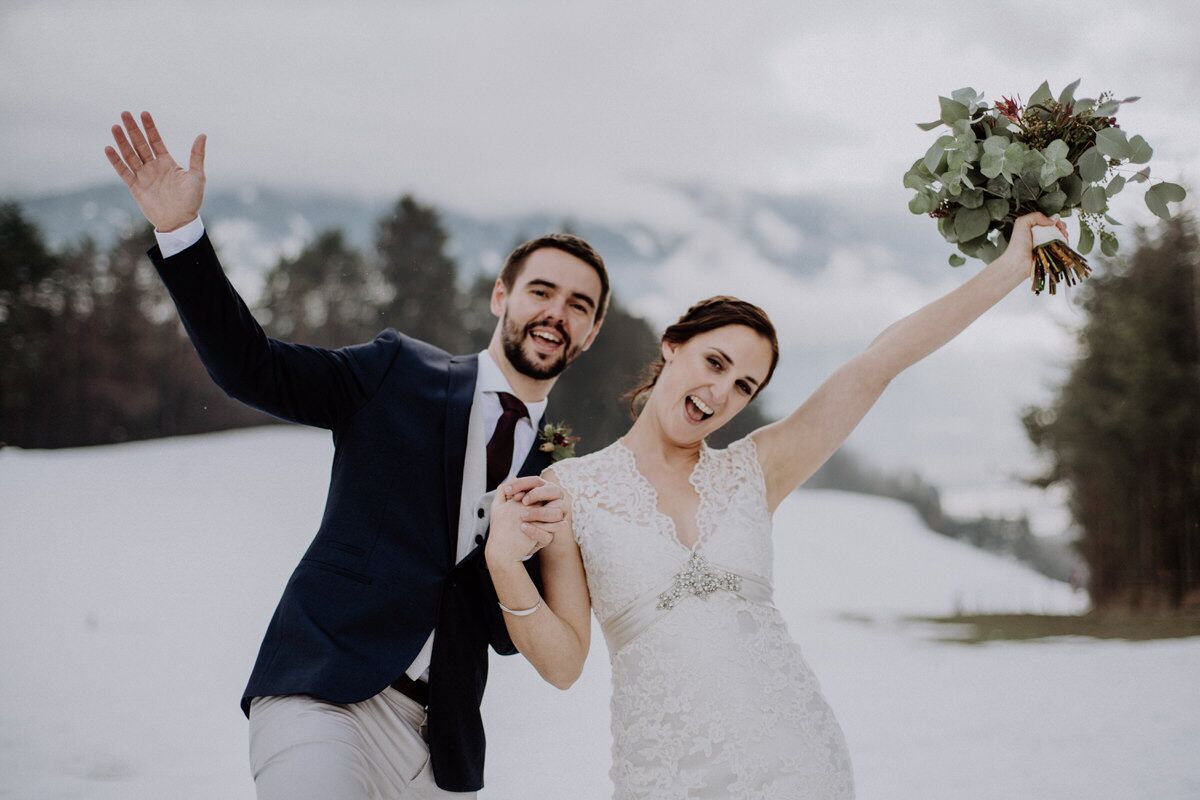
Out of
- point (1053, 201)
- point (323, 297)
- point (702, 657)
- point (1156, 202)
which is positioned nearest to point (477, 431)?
point (702, 657)

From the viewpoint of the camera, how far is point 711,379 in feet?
6.29

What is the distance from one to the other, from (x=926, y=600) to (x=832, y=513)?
7.51ft

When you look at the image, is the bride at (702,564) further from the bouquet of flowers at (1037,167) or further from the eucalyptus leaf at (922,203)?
the eucalyptus leaf at (922,203)

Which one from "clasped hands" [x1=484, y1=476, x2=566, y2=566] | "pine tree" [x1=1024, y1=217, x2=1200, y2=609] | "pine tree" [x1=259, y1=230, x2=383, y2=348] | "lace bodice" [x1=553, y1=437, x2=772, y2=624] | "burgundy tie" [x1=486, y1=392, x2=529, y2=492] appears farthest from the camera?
"pine tree" [x1=1024, y1=217, x2=1200, y2=609]

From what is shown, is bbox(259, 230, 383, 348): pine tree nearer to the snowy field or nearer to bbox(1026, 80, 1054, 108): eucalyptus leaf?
the snowy field

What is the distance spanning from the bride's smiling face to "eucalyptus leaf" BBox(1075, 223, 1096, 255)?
72 centimetres

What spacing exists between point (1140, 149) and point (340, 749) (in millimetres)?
1890

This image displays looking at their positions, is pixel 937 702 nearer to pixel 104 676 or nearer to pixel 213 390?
pixel 104 676

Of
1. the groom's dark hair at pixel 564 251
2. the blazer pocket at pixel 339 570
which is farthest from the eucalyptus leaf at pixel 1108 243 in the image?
the blazer pocket at pixel 339 570

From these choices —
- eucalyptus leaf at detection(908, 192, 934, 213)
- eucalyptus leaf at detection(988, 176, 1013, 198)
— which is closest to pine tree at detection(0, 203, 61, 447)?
eucalyptus leaf at detection(908, 192, 934, 213)

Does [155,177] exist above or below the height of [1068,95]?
below

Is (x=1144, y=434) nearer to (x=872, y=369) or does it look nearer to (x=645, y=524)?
(x=872, y=369)

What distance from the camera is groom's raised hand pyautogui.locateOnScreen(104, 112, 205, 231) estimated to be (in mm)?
1647

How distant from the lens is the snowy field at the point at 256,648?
5363mm
